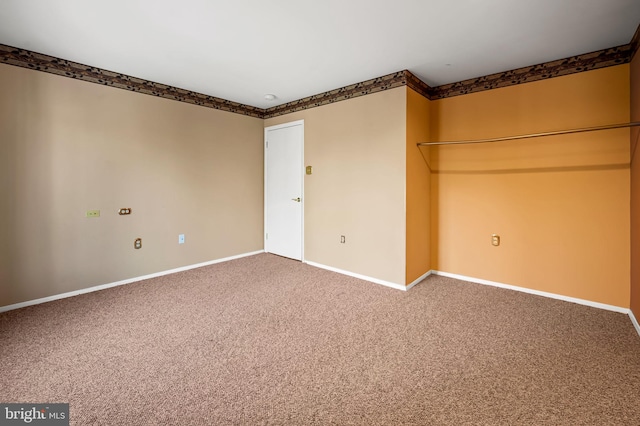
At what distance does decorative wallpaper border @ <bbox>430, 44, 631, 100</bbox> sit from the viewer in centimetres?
273

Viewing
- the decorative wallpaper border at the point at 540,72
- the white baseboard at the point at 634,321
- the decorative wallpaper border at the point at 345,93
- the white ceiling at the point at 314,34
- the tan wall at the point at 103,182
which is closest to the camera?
the white ceiling at the point at 314,34

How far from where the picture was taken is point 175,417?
1.52m

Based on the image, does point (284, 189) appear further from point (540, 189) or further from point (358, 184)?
point (540, 189)

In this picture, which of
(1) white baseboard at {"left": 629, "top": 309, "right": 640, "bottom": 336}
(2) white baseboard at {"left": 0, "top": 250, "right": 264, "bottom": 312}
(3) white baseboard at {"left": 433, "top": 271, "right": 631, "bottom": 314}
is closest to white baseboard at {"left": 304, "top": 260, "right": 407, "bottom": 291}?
(3) white baseboard at {"left": 433, "top": 271, "right": 631, "bottom": 314}

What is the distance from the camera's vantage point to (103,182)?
11.0ft

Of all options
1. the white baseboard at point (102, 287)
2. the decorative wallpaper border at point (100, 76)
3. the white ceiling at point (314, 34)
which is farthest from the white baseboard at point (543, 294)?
the decorative wallpaper border at point (100, 76)

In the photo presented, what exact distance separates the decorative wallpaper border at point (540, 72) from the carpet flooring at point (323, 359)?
7.68ft

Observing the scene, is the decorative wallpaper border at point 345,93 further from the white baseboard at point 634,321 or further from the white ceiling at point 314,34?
the white baseboard at point 634,321

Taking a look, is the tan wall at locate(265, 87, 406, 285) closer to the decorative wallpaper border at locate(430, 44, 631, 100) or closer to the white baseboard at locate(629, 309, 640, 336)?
the decorative wallpaper border at locate(430, 44, 631, 100)

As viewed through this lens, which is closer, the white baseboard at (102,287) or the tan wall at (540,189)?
the tan wall at (540,189)

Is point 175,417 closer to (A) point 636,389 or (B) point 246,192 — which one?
(A) point 636,389

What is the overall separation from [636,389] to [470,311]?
46.0 inches

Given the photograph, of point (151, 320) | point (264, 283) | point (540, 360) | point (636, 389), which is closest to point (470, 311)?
point (540, 360)

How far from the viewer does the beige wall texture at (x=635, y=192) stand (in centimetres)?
243
